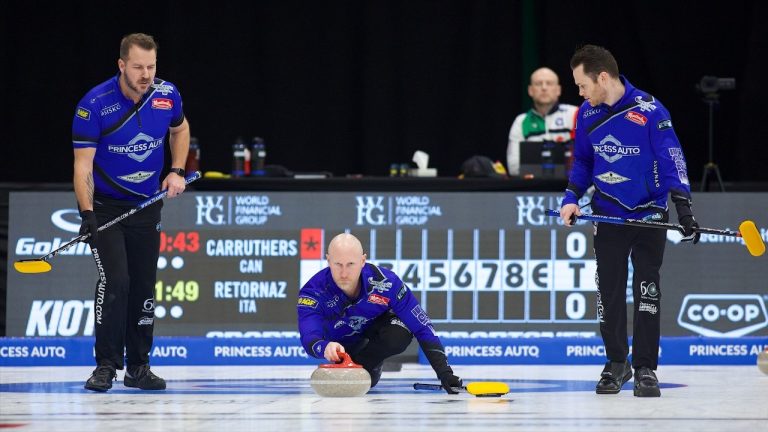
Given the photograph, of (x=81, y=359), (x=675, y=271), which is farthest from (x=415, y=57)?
(x=81, y=359)

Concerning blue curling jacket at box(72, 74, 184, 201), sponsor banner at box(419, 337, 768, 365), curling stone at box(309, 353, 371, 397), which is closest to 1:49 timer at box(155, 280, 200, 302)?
sponsor banner at box(419, 337, 768, 365)

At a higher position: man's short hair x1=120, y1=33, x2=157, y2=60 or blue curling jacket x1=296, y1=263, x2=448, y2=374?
man's short hair x1=120, y1=33, x2=157, y2=60

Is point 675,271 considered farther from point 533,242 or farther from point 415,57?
point 415,57

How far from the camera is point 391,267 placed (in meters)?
8.46

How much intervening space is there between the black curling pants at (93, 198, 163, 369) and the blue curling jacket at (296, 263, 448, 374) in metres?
0.82

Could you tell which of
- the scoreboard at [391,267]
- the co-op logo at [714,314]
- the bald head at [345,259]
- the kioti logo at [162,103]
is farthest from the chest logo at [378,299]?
the co-op logo at [714,314]

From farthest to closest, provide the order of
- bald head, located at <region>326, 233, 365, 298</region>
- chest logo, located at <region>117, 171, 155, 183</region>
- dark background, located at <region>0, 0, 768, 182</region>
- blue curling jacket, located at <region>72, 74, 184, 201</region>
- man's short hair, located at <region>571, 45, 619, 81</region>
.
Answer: dark background, located at <region>0, 0, 768, 182</region> < chest logo, located at <region>117, 171, 155, 183</region> < blue curling jacket, located at <region>72, 74, 184, 201</region> < man's short hair, located at <region>571, 45, 619, 81</region> < bald head, located at <region>326, 233, 365, 298</region>

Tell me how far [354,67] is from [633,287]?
545 centimetres

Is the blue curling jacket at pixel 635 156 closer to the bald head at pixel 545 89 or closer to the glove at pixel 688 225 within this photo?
the glove at pixel 688 225

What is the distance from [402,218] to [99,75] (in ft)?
13.0

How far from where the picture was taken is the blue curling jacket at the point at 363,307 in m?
6.16

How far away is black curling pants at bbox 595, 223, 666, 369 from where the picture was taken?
616 cm

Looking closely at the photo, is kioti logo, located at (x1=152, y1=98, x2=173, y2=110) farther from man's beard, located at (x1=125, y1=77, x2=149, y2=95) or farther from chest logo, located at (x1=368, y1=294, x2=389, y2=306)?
chest logo, located at (x1=368, y1=294, x2=389, y2=306)

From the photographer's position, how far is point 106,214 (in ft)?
20.9
